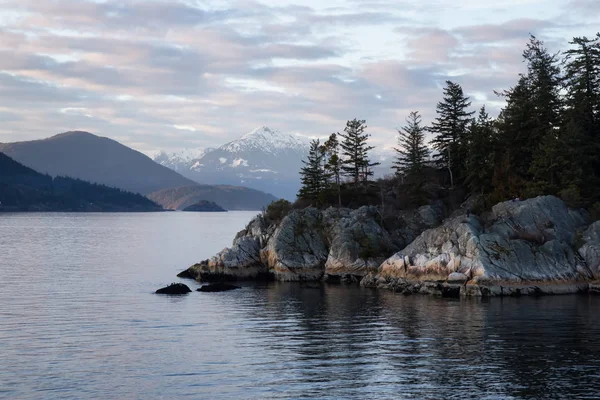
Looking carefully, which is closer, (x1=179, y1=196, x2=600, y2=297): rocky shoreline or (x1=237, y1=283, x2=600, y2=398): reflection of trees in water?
(x1=237, y1=283, x2=600, y2=398): reflection of trees in water

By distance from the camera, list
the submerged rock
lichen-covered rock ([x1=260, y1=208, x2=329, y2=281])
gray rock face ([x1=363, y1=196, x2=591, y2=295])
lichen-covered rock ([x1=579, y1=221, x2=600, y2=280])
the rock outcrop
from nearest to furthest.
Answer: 1. gray rock face ([x1=363, y1=196, x2=591, y2=295])
2. lichen-covered rock ([x1=579, y1=221, x2=600, y2=280])
3. the submerged rock
4. the rock outcrop
5. lichen-covered rock ([x1=260, y1=208, x2=329, y2=281])

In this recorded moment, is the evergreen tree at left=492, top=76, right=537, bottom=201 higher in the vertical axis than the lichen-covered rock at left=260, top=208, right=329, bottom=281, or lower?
higher

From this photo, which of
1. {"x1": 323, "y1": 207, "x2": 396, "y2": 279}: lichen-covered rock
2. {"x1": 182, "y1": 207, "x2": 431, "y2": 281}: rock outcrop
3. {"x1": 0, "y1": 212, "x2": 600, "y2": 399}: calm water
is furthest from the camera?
{"x1": 182, "y1": 207, "x2": 431, "y2": 281}: rock outcrop

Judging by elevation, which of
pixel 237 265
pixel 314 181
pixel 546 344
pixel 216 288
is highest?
pixel 314 181

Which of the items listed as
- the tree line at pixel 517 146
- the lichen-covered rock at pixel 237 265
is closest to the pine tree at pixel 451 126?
the tree line at pixel 517 146

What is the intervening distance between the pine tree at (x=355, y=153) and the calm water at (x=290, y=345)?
38.2m

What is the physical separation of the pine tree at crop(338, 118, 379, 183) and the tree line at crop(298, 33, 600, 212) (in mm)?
168

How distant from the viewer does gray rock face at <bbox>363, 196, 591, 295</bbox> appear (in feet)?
200

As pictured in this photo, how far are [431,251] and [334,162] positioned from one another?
124 ft

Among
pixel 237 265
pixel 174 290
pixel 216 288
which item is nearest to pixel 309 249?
pixel 237 265

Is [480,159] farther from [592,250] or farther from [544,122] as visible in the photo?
[592,250]

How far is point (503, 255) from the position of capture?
2435 inches

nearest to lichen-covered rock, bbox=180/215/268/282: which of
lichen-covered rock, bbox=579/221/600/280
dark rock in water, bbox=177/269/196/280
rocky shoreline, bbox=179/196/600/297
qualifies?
dark rock in water, bbox=177/269/196/280

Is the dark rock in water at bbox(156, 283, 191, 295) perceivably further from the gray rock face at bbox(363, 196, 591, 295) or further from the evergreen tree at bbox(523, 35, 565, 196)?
the evergreen tree at bbox(523, 35, 565, 196)
